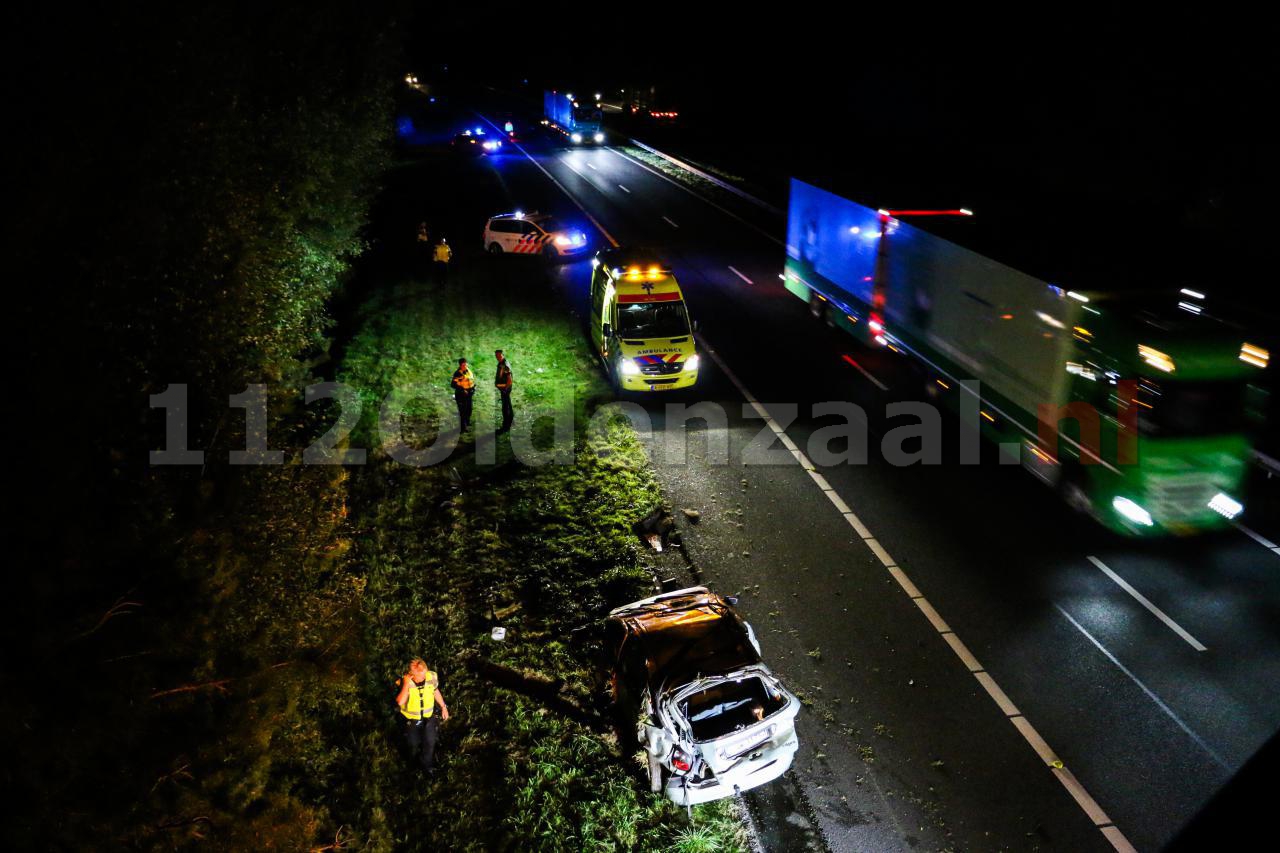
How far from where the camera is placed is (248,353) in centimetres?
941

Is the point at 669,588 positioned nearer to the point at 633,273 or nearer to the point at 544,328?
the point at 633,273

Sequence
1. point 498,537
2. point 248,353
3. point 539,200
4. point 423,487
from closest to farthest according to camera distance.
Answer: point 248,353 < point 498,537 < point 423,487 < point 539,200

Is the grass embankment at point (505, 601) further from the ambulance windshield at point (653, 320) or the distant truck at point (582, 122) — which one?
the distant truck at point (582, 122)

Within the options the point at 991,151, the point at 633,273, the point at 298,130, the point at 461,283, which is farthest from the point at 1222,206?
the point at 298,130

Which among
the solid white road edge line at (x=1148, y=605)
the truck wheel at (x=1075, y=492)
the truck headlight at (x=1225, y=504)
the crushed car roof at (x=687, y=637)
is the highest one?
the truck headlight at (x=1225, y=504)

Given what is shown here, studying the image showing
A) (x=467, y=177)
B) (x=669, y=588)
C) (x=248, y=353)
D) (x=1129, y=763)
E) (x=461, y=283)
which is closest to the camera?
(x=1129, y=763)

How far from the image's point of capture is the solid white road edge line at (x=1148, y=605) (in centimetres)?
1027

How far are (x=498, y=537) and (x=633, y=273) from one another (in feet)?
25.1

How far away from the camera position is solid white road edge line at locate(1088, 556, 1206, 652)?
10266mm

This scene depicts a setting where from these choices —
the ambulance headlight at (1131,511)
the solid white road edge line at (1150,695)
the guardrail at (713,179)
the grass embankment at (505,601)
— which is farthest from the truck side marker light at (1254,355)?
the guardrail at (713,179)

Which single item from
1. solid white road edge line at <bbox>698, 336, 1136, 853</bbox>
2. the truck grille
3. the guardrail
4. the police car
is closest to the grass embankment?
solid white road edge line at <bbox>698, 336, 1136, 853</bbox>

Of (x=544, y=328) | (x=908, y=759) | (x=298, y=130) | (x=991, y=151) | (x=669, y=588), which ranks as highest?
(x=991, y=151)

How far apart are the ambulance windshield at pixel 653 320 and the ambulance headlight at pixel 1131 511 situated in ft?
28.6

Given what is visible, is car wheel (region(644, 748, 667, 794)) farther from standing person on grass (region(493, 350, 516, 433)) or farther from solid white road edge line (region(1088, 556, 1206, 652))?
standing person on grass (region(493, 350, 516, 433))
